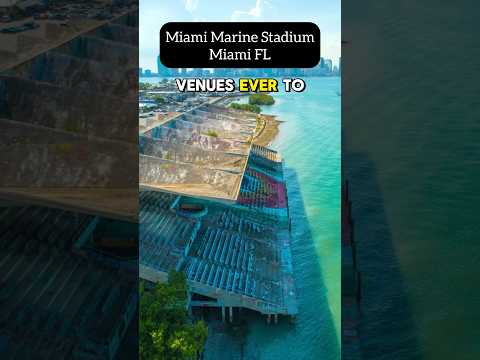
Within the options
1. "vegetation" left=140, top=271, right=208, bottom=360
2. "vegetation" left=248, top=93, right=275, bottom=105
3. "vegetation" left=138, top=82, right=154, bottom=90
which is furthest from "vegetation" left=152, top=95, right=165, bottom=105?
"vegetation" left=140, top=271, right=208, bottom=360

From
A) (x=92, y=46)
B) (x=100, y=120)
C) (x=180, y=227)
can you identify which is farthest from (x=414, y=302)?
(x=92, y=46)

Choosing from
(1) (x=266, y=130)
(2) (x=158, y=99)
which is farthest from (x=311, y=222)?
(2) (x=158, y=99)

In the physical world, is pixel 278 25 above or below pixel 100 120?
above

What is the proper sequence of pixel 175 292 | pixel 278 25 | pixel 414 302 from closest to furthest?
pixel 278 25 → pixel 175 292 → pixel 414 302

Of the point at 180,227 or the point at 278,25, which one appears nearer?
the point at 278,25

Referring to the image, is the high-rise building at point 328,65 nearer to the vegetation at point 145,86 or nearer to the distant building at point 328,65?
the distant building at point 328,65

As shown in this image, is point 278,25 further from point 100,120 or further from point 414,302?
Answer: point 414,302
